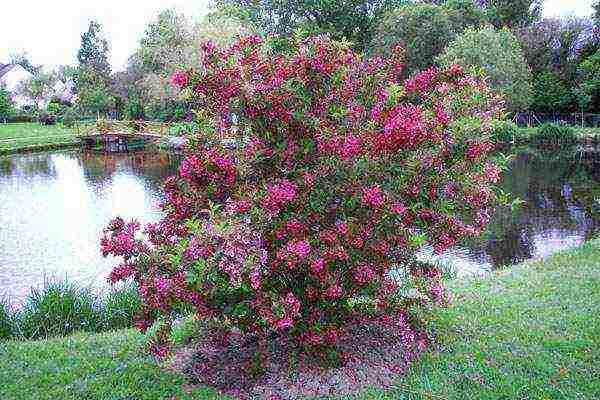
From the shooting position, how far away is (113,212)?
61.0ft

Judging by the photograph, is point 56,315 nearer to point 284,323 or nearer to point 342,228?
point 284,323

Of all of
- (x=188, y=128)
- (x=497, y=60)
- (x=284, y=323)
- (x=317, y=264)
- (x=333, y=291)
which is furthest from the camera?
(x=497, y=60)

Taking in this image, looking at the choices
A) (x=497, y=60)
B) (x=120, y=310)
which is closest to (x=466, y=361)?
(x=120, y=310)

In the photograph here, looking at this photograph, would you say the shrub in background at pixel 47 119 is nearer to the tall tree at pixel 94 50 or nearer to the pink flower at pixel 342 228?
the tall tree at pixel 94 50

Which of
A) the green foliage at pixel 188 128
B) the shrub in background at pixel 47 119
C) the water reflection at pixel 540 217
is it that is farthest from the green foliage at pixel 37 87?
the green foliage at pixel 188 128

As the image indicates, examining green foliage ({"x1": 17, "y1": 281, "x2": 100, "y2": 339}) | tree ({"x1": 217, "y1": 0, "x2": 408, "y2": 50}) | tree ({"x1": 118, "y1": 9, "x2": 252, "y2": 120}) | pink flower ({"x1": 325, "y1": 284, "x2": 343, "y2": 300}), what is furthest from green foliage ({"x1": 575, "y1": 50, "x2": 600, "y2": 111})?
pink flower ({"x1": 325, "y1": 284, "x2": 343, "y2": 300})

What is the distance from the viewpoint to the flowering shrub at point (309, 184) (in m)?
4.65

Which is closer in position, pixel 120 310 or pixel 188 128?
pixel 188 128

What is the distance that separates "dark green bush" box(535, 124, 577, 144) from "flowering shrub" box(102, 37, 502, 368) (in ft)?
109

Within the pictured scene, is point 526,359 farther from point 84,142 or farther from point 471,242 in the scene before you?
point 84,142

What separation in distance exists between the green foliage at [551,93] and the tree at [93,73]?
33992 millimetres

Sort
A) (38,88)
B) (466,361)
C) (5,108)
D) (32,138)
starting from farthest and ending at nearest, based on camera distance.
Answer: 1. (38,88)
2. (5,108)
3. (32,138)
4. (466,361)

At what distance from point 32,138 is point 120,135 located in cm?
598

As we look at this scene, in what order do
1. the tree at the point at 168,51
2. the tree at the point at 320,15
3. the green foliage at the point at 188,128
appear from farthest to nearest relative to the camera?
the tree at the point at 320,15, the tree at the point at 168,51, the green foliage at the point at 188,128
